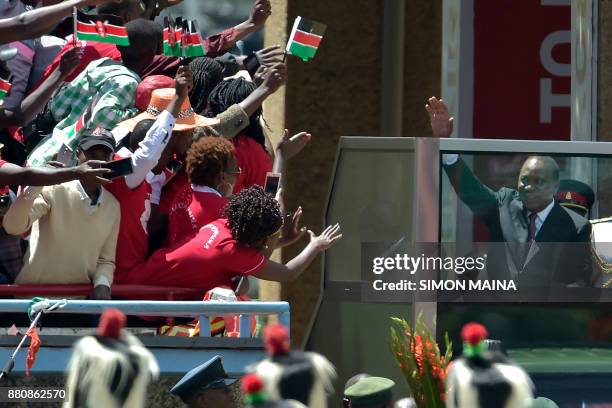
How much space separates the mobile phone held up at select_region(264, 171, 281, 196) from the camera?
24.8ft

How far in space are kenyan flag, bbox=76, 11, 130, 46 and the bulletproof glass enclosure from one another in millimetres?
1424

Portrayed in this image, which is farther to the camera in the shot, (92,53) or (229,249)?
(92,53)

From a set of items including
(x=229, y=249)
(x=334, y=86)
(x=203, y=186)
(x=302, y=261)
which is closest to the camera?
(x=229, y=249)

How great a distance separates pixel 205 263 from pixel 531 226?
156 cm

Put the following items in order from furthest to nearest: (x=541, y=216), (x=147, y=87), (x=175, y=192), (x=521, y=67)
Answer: (x=521, y=67) < (x=147, y=87) < (x=175, y=192) < (x=541, y=216)

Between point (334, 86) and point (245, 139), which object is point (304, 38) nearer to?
point (245, 139)

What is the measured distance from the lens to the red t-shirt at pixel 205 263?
282 inches

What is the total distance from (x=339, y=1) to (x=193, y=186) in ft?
12.2

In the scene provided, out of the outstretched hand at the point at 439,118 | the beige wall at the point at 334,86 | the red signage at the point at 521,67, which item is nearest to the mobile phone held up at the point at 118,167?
the outstretched hand at the point at 439,118

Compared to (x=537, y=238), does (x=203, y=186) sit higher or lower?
higher

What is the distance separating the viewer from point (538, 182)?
6.94m

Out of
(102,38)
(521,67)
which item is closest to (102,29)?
(102,38)

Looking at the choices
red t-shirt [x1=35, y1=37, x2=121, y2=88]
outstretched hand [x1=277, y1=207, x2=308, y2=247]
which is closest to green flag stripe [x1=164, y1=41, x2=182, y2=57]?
red t-shirt [x1=35, y1=37, x2=121, y2=88]

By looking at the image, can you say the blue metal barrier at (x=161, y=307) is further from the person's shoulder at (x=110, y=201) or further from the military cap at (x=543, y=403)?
the military cap at (x=543, y=403)
